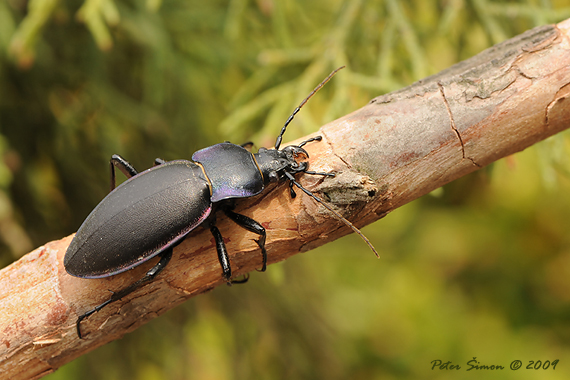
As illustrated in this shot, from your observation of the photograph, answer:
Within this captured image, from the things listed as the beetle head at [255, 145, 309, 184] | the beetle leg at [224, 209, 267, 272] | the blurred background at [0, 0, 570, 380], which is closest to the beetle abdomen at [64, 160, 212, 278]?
the beetle leg at [224, 209, 267, 272]

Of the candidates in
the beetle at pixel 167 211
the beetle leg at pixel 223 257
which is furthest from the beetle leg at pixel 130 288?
the beetle leg at pixel 223 257

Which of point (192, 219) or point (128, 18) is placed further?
point (128, 18)

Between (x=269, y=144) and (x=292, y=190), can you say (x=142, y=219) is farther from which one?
(x=269, y=144)

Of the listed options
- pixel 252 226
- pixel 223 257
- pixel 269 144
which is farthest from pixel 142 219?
pixel 269 144

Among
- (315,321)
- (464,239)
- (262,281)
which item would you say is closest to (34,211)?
(262,281)

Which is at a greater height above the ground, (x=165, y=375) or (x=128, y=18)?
(x=128, y=18)

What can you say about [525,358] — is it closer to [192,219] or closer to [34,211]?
[192,219]

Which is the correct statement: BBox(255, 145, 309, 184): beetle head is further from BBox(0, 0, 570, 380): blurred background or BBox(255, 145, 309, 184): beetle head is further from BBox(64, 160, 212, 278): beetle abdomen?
BBox(0, 0, 570, 380): blurred background

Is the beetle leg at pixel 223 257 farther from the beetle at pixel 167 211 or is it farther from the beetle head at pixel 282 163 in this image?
the beetle head at pixel 282 163
